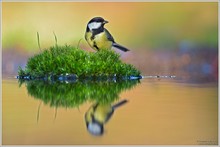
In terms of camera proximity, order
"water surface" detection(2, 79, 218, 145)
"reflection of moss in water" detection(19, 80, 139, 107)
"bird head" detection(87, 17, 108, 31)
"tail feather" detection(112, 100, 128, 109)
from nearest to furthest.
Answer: "water surface" detection(2, 79, 218, 145)
"tail feather" detection(112, 100, 128, 109)
"reflection of moss in water" detection(19, 80, 139, 107)
"bird head" detection(87, 17, 108, 31)

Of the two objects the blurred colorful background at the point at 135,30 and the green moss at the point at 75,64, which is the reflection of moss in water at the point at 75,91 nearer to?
the green moss at the point at 75,64

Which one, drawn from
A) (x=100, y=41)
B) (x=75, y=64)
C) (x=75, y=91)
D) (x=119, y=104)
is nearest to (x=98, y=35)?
(x=100, y=41)

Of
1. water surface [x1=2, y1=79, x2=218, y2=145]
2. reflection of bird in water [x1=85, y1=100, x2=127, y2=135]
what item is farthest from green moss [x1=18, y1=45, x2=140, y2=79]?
reflection of bird in water [x1=85, y1=100, x2=127, y2=135]

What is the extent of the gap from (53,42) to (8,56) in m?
0.46

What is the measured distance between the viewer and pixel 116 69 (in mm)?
3762

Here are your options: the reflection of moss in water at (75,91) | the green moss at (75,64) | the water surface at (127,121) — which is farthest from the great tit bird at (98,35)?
the water surface at (127,121)

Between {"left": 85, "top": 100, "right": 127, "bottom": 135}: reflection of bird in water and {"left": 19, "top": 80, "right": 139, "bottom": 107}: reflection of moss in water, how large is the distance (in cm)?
13

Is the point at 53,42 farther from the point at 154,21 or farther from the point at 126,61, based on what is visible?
the point at 154,21

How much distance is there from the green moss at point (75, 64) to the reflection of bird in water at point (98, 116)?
1.03 metres

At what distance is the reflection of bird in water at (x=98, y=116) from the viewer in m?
2.27

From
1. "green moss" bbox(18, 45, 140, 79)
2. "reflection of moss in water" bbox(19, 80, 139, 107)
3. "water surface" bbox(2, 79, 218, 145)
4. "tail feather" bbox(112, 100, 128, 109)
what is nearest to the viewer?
"water surface" bbox(2, 79, 218, 145)

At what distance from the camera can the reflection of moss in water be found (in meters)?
2.74

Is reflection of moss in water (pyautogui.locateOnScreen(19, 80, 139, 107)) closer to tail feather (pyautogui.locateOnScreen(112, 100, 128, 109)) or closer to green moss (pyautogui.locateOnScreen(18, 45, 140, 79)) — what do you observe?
tail feather (pyautogui.locateOnScreen(112, 100, 128, 109))

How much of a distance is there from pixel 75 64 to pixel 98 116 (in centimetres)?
133
